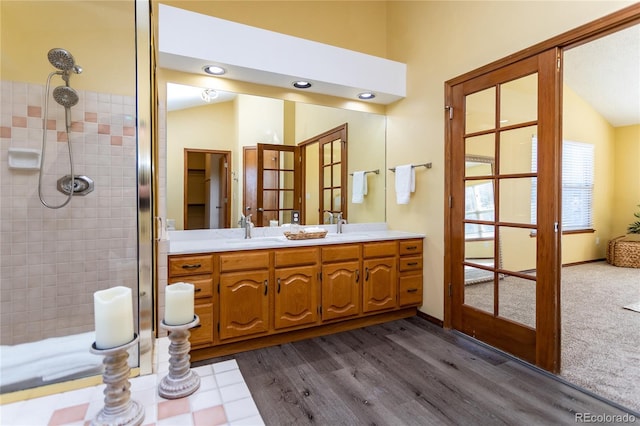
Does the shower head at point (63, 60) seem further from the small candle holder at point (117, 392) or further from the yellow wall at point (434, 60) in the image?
the yellow wall at point (434, 60)

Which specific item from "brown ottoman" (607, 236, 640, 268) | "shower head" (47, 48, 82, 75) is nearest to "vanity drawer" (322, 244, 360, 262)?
"shower head" (47, 48, 82, 75)

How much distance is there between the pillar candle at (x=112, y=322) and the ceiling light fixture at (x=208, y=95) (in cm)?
226

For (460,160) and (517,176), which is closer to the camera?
(517,176)

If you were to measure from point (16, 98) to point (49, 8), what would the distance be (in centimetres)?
58

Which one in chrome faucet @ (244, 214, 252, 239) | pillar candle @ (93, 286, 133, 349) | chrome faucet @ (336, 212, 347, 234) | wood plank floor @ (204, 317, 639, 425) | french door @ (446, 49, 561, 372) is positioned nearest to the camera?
pillar candle @ (93, 286, 133, 349)

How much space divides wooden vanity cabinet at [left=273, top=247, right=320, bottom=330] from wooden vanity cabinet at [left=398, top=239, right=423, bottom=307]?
0.87 metres

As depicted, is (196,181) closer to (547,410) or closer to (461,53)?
(461,53)

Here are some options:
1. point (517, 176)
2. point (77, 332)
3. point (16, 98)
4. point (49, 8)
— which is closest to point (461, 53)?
point (517, 176)

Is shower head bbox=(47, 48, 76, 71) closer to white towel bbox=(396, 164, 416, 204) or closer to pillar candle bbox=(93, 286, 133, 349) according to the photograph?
pillar candle bbox=(93, 286, 133, 349)

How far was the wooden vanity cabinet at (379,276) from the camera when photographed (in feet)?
9.16

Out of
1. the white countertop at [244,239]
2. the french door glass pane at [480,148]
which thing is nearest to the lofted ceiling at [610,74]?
the french door glass pane at [480,148]

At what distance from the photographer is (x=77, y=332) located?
1750 millimetres

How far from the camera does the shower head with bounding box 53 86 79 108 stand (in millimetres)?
1874

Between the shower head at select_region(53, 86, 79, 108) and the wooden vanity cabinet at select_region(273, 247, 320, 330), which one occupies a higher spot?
the shower head at select_region(53, 86, 79, 108)
